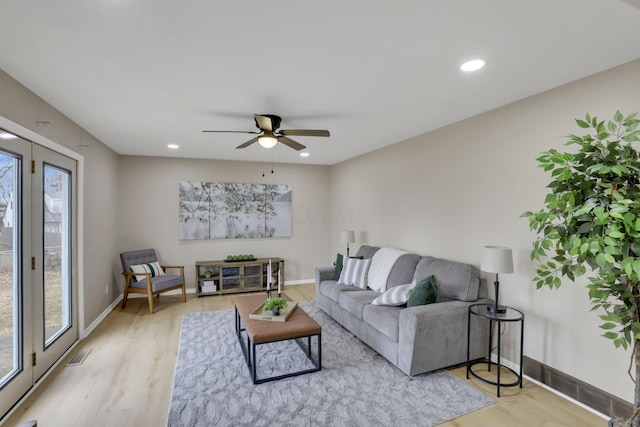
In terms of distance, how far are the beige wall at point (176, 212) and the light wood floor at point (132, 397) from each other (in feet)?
6.95

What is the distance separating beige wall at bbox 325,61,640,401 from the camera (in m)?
2.30

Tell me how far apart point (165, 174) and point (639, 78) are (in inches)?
234

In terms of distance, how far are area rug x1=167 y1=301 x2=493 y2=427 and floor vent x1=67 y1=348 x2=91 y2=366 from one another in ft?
2.98

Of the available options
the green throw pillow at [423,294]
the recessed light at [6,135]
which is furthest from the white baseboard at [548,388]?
the recessed light at [6,135]

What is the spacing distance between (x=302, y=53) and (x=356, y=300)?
2670 mm

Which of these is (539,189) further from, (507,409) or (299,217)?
(299,217)

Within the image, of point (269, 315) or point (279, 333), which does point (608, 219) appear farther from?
point (269, 315)

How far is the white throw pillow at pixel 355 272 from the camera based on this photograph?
4289 mm

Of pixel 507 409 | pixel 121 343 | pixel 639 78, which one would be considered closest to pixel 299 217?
pixel 121 343

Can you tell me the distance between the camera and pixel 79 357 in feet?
10.6

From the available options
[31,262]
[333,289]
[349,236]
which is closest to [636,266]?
[333,289]

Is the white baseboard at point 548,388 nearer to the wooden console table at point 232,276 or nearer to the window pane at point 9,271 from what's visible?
the wooden console table at point 232,276

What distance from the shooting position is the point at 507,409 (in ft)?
7.83

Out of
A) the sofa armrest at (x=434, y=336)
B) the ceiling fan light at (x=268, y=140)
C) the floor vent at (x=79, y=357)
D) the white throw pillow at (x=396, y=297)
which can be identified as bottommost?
the floor vent at (x=79, y=357)
